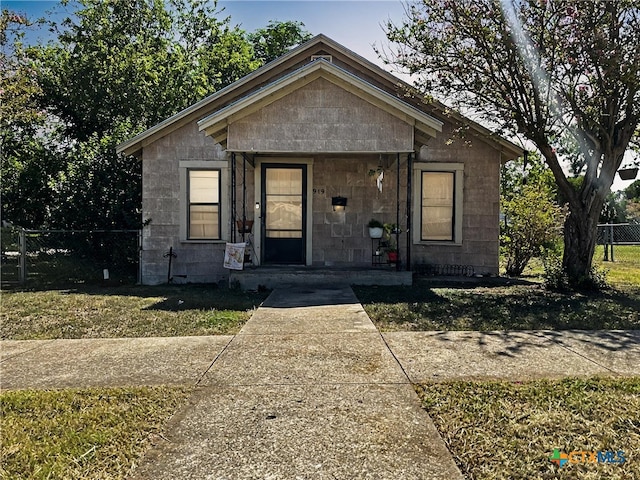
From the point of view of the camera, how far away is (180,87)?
18.6m

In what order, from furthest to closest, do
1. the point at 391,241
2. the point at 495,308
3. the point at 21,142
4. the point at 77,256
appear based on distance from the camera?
1. the point at 21,142
2. the point at 77,256
3. the point at 391,241
4. the point at 495,308

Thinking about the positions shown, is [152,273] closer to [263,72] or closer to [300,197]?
[300,197]

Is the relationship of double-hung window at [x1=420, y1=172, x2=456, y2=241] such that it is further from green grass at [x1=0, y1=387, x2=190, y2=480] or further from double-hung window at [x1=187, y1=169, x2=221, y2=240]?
A: green grass at [x1=0, y1=387, x2=190, y2=480]

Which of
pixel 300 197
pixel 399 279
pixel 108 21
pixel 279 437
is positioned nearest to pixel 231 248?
pixel 300 197

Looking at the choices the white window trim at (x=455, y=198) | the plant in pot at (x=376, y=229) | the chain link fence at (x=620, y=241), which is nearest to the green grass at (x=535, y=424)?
the plant in pot at (x=376, y=229)

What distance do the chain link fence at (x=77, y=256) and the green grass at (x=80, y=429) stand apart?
851 centimetres

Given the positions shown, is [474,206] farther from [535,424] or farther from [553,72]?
[535,424]

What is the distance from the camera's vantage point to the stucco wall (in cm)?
914

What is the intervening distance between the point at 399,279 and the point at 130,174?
806cm

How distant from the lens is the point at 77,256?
12.0 meters

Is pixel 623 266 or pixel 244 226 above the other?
pixel 244 226

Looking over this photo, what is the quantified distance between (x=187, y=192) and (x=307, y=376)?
8084 millimetres

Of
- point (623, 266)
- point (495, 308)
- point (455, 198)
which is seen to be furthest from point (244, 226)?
point (623, 266)

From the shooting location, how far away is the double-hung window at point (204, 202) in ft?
36.3
